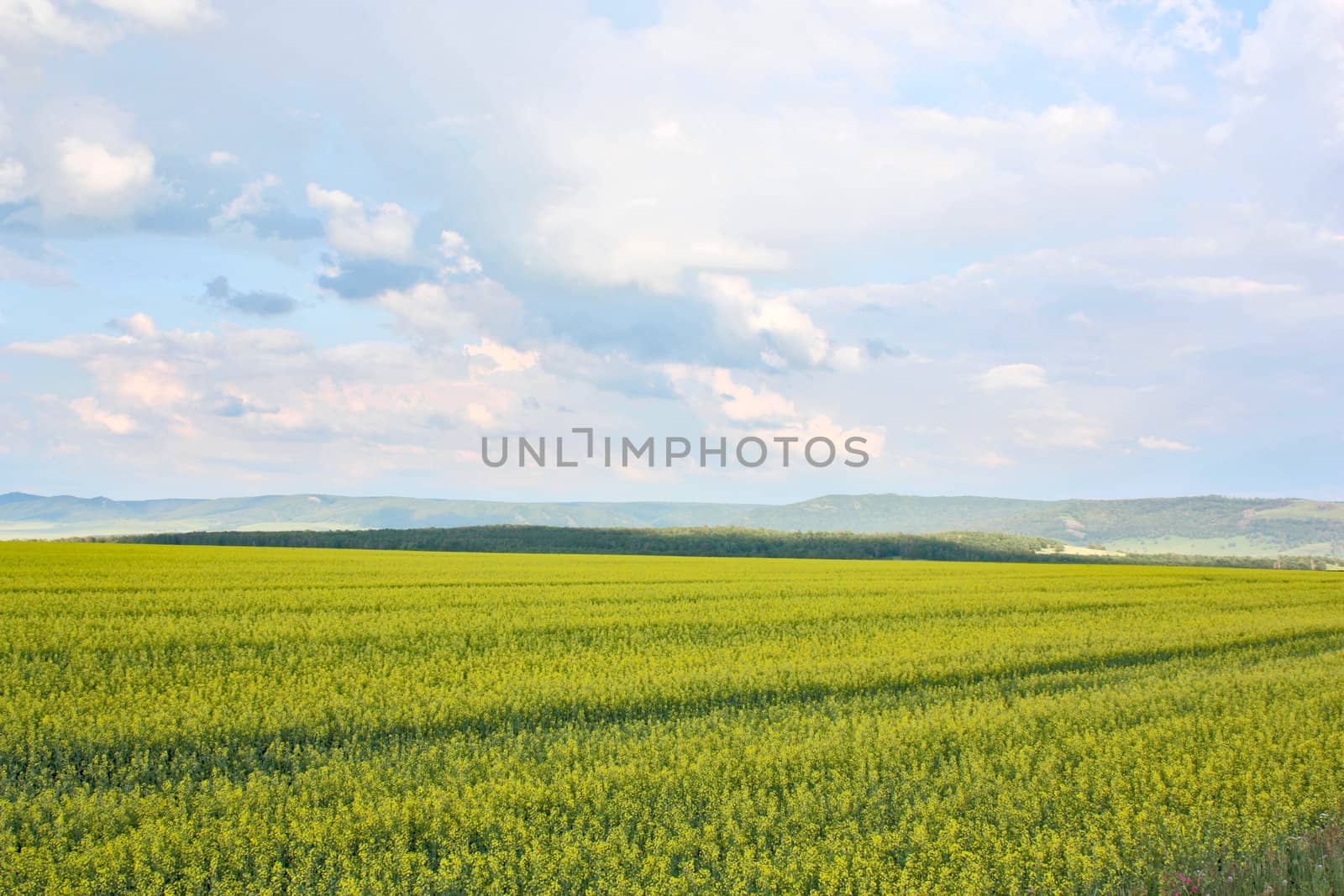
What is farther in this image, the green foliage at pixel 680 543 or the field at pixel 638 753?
the green foliage at pixel 680 543

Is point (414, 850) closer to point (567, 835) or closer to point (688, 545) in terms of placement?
point (567, 835)

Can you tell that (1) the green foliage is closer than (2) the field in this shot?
No

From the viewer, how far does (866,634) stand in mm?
19859

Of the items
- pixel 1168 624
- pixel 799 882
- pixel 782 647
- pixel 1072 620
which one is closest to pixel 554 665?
pixel 782 647

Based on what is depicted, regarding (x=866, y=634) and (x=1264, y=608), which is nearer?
(x=866, y=634)

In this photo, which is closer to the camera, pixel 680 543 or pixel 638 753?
pixel 638 753

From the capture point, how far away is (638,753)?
9.53 meters

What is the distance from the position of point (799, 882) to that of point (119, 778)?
26.0 feet

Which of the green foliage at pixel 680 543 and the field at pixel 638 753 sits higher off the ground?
the field at pixel 638 753

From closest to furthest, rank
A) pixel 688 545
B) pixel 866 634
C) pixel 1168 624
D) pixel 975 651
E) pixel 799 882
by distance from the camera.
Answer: pixel 799 882 < pixel 975 651 < pixel 866 634 < pixel 1168 624 < pixel 688 545

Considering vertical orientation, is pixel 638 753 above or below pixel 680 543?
above

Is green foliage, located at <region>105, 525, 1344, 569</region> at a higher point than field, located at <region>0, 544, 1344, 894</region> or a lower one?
lower

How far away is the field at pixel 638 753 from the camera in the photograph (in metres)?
6.81

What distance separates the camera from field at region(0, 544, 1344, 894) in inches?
268
